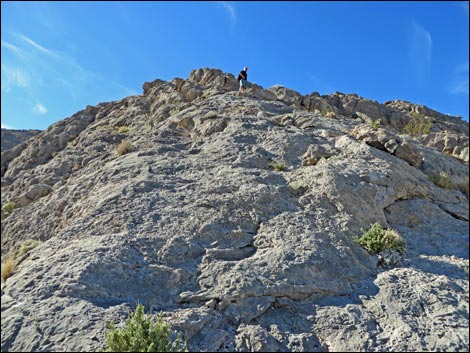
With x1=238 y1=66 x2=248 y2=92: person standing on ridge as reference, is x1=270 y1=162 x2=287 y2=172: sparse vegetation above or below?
below

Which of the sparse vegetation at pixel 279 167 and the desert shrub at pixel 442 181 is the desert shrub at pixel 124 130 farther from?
the desert shrub at pixel 442 181

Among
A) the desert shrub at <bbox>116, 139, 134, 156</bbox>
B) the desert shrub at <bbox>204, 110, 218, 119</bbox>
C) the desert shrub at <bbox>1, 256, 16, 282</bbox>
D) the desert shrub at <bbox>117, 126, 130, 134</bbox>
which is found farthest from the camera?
the desert shrub at <bbox>117, 126, 130, 134</bbox>

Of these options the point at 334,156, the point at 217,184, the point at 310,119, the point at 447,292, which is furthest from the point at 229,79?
the point at 447,292

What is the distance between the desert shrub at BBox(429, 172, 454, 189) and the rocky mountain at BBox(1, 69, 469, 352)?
0.09 m

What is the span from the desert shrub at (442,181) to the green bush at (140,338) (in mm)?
11191

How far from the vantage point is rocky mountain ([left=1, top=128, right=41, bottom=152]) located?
36597 millimetres

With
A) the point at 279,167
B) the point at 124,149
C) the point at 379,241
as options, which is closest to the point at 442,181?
the point at 379,241

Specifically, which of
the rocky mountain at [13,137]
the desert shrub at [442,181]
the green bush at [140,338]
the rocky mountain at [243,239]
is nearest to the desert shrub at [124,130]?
the rocky mountain at [243,239]

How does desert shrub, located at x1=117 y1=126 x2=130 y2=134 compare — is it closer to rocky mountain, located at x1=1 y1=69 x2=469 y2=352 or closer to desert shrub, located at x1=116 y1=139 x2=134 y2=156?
rocky mountain, located at x1=1 y1=69 x2=469 y2=352

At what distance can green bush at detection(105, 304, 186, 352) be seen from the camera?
5.42 metres

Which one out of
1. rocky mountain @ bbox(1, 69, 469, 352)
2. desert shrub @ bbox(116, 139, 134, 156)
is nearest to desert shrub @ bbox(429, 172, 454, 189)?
rocky mountain @ bbox(1, 69, 469, 352)

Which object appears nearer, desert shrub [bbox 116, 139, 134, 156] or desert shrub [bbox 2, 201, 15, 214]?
desert shrub [bbox 2, 201, 15, 214]

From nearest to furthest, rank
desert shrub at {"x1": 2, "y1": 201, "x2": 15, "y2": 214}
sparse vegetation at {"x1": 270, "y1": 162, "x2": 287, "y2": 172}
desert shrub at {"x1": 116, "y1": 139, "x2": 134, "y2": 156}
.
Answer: sparse vegetation at {"x1": 270, "y1": 162, "x2": 287, "y2": 172} < desert shrub at {"x1": 2, "y1": 201, "x2": 15, "y2": 214} < desert shrub at {"x1": 116, "y1": 139, "x2": 134, "y2": 156}

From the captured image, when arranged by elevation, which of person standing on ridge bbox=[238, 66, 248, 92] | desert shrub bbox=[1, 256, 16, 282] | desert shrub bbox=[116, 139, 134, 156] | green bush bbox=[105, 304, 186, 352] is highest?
person standing on ridge bbox=[238, 66, 248, 92]
